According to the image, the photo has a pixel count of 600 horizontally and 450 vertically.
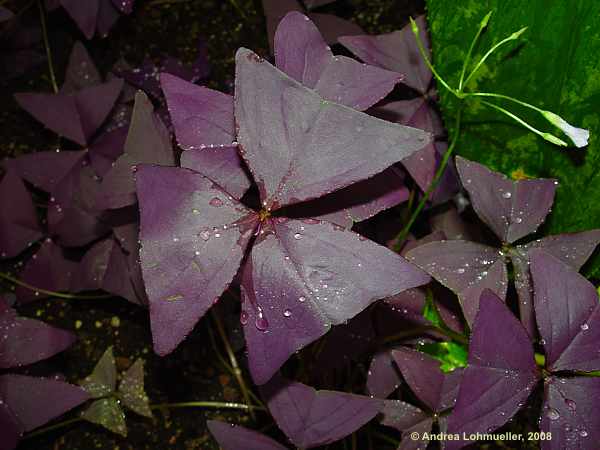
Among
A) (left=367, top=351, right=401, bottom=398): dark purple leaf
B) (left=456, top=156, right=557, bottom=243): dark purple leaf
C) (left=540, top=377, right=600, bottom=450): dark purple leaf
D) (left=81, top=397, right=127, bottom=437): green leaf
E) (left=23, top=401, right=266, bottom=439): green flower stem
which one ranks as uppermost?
(left=456, top=156, right=557, bottom=243): dark purple leaf

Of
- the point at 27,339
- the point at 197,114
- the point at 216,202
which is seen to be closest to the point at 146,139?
the point at 197,114

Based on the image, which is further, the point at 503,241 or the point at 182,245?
the point at 503,241

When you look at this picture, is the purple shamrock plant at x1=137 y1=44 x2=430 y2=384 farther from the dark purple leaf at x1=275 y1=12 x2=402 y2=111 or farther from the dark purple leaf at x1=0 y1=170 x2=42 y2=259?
the dark purple leaf at x1=0 y1=170 x2=42 y2=259

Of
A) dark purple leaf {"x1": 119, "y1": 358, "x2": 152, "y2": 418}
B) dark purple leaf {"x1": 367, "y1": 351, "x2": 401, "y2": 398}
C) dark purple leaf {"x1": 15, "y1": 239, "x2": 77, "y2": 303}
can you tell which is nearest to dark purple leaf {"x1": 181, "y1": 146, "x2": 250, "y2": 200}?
dark purple leaf {"x1": 367, "y1": 351, "x2": 401, "y2": 398}

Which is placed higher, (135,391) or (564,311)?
(564,311)

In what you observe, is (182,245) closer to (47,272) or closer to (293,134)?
(293,134)

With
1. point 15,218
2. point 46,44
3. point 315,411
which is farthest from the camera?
point 46,44

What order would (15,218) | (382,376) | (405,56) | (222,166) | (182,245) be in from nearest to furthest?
(182,245), (222,166), (382,376), (405,56), (15,218)

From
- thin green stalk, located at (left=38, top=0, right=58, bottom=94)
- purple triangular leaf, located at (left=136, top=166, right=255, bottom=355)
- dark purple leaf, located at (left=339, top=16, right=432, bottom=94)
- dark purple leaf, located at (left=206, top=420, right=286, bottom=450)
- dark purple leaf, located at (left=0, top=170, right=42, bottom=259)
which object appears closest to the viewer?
purple triangular leaf, located at (left=136, top=166, right=255, bottom=355)
